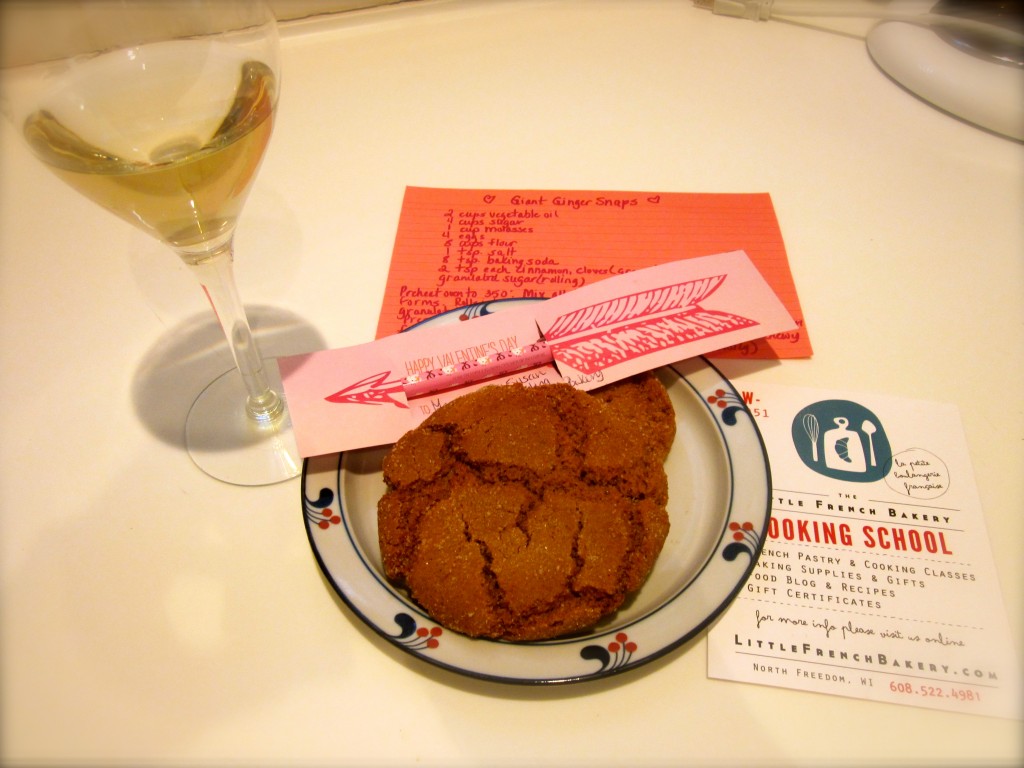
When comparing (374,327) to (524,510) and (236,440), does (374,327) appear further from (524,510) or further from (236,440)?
(524,510)

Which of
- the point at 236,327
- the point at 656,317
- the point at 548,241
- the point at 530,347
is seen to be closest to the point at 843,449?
the point at 656,317

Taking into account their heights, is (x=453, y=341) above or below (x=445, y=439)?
above

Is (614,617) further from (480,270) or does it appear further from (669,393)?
(480,270)

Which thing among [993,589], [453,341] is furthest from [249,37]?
[993,589]

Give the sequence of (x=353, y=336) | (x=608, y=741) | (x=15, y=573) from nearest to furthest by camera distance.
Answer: (x=608, y=741), (x=15, y=573), (x=353, y=336)

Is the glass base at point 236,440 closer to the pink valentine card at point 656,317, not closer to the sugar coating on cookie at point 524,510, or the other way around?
the sugar coating on cookie at point 524,510

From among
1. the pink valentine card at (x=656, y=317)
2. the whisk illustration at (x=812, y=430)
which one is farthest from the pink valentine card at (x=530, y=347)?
the whisk illustration at (x=812, y=430)
